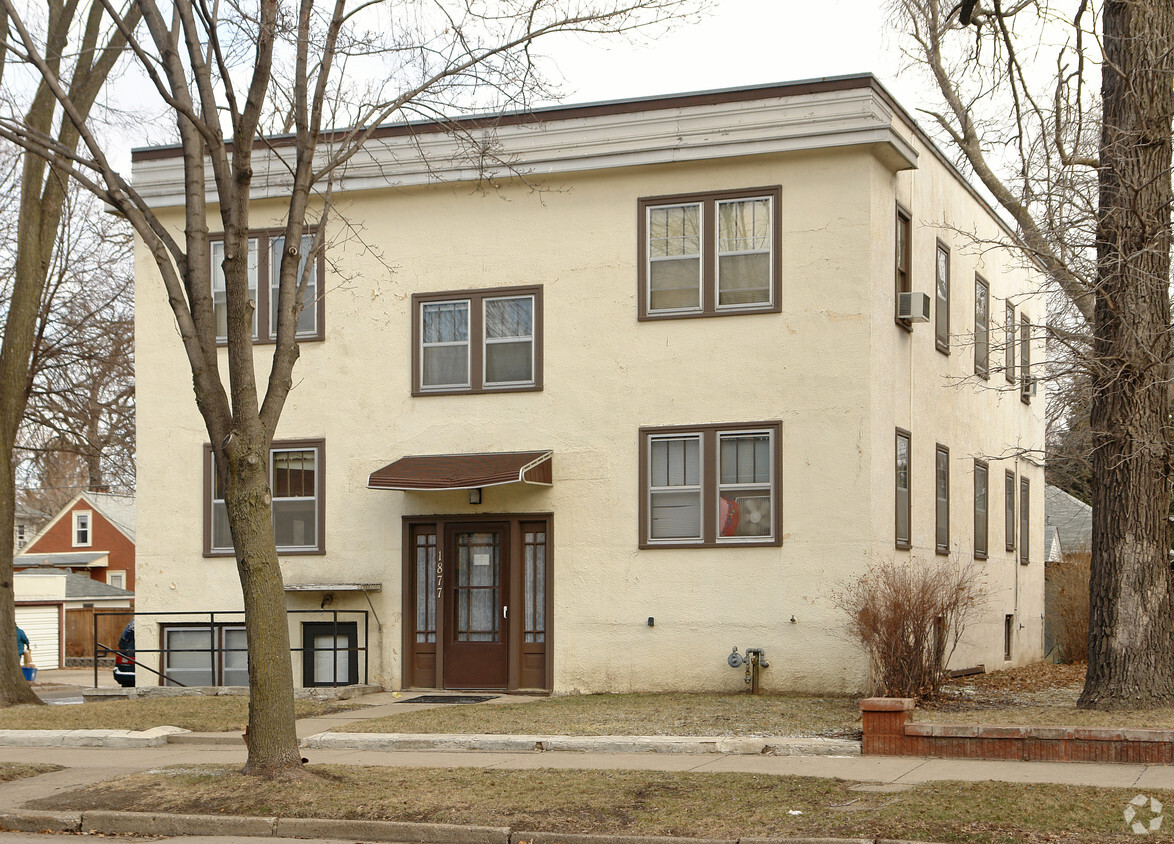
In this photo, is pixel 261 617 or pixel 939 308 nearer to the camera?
pixel 261 617

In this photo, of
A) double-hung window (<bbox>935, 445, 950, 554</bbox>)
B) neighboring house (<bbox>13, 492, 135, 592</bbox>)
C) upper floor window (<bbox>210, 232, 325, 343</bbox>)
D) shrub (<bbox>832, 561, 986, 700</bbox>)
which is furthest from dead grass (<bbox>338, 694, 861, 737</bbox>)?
neighboring house (<bbox>13, 492, 135, 592</bbox>)

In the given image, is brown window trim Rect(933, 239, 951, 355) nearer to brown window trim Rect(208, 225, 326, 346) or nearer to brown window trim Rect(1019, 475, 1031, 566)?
brown window trim Rect(1019, 475, 1031, 566)

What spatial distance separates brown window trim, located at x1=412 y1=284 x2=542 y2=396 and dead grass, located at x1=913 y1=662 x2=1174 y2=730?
23.0ft

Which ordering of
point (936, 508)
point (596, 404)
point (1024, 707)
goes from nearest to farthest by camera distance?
point (1024, 707) < point (596, 404) < point (936, 508)

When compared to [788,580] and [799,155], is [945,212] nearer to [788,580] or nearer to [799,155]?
[799,155]

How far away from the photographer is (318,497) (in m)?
19.8

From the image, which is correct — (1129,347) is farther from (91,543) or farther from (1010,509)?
(91,543)

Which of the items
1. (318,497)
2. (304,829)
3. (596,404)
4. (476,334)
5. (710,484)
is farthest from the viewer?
(318,497)

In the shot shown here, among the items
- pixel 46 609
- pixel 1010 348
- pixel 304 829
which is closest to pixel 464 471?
pixel 304 829

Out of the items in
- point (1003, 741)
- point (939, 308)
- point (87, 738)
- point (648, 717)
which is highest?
point (939, 308)

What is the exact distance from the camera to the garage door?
4053 cm

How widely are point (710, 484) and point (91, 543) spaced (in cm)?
4369

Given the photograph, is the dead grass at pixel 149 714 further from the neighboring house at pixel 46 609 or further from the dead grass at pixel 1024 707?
the neighboring house at pixel 46 609

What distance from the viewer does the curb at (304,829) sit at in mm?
8867
